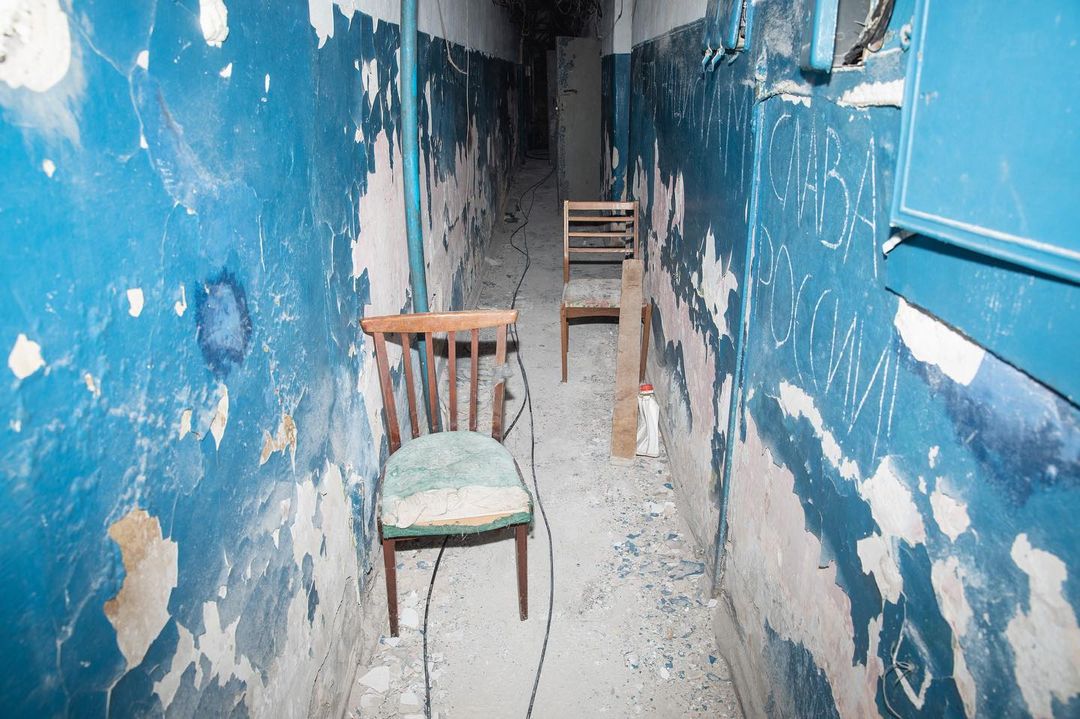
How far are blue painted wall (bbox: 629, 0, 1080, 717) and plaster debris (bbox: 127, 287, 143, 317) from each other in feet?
3.64

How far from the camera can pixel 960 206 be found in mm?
746

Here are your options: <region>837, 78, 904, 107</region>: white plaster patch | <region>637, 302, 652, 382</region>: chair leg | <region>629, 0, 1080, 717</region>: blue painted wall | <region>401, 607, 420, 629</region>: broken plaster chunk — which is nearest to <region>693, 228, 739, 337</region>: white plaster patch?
<region>629, 0, 1080, 717</region>: blue painted wall

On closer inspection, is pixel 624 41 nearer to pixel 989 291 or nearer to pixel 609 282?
pixel 609 282

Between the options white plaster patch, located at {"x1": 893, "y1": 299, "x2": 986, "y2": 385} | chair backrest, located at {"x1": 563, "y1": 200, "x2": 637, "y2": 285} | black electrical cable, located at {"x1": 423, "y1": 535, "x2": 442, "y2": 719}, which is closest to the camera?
white plaster patch, located at {"x1": 893, "y1": 299, "x2": 986, "y2": 385}

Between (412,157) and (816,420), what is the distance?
186 cm

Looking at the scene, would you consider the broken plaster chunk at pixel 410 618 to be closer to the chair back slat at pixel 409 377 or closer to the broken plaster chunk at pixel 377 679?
the broken plaster chunk at pixel 377 679

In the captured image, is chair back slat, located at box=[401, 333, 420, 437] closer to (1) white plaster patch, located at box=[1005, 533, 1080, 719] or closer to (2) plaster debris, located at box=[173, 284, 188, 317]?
(2) plaster debris, located at box=[173, 284, 188, 317]

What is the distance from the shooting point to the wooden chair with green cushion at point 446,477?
6.07 ft

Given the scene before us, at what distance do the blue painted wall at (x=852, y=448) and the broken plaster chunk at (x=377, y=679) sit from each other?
1.02 metres

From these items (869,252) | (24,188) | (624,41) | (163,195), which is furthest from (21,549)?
(624,41)

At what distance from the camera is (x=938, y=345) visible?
88cm

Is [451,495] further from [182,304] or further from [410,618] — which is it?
[182,304]

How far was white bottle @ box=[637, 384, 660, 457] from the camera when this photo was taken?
296 centimetres

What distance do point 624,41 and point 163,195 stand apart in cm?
553
